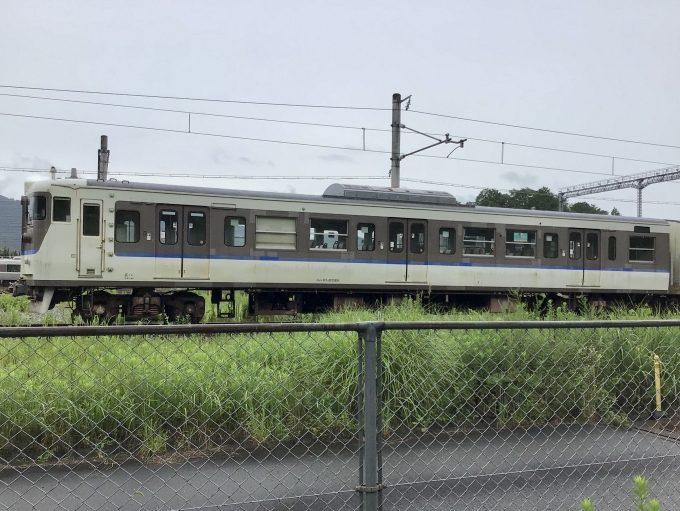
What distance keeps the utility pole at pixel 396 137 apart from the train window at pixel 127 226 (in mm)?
8761

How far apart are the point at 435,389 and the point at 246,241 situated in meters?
8.07

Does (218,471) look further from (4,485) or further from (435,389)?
(435,389)

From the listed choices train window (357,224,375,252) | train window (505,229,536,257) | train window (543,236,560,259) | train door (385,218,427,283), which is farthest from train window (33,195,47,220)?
train window (543,236,560,259)

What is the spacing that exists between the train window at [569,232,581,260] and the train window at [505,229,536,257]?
4.04ft

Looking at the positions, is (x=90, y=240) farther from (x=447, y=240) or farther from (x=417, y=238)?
(x=447, y=240)

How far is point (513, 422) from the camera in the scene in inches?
217

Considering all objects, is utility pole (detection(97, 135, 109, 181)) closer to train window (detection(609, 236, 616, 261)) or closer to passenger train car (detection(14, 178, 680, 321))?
passenger train car (detection(14, 178, 680, 321))

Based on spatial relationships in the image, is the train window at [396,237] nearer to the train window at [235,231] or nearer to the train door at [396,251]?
the train door at [396,251]

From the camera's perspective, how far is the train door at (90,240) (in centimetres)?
1183

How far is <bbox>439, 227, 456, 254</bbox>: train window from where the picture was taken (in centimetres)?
1451

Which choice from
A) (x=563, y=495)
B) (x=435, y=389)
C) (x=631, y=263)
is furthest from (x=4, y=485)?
(x=631, y=263)

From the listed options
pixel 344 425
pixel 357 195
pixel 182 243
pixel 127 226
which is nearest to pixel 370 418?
pixel 344 425

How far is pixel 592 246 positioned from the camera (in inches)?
634

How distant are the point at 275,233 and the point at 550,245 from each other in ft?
25.6
